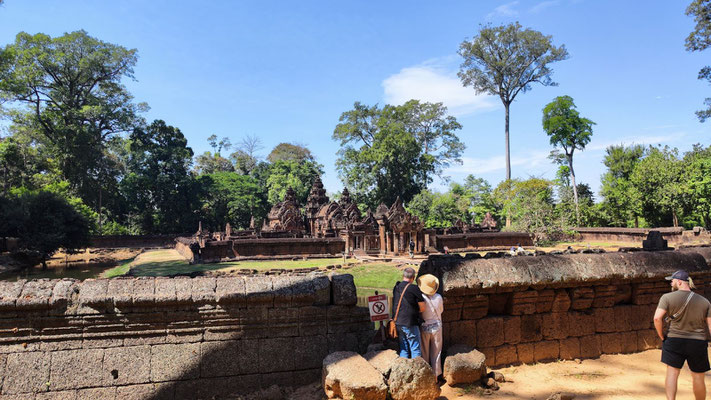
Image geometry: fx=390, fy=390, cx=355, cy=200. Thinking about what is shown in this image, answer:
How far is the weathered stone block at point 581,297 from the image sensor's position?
4.60m

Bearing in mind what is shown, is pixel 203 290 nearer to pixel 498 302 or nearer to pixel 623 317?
pixel 498 302

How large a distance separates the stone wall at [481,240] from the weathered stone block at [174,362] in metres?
24.6

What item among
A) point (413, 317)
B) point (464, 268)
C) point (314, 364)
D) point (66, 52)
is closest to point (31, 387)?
point (314, 364)

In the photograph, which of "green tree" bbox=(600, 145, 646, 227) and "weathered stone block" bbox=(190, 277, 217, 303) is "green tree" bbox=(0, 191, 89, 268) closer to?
"weathered stone block" bbox=(190, 277, 217, 303)

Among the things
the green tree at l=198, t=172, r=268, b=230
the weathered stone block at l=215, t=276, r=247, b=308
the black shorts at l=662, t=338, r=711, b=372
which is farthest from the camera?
the green tree at l=198, t=172, r=268, b=230

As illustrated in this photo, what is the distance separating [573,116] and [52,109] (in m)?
49.9

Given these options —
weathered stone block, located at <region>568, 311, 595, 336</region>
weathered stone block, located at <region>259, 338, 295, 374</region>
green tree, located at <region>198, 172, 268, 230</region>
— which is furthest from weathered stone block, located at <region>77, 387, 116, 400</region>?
green tree, located at <region>198, 172, 268, 230</region>

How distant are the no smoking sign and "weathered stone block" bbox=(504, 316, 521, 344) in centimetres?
136

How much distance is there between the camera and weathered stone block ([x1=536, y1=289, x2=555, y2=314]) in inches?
175

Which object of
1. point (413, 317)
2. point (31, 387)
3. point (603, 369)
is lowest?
point (603, 369)

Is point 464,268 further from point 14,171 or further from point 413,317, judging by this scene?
point 14,171

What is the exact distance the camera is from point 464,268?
13.9 feet

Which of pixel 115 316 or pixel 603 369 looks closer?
pixel 115 316

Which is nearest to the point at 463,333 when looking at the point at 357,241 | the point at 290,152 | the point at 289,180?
the point at 357,241
